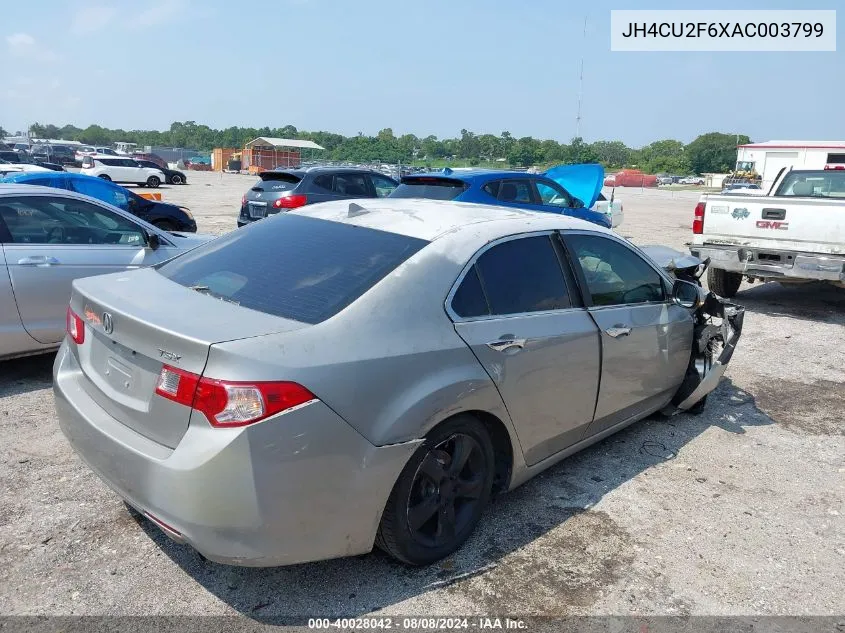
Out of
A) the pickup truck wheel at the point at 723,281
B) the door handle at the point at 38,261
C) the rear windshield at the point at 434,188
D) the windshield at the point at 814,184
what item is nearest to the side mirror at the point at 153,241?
the door handle at the point at 38,261

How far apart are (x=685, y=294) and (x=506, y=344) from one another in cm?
183

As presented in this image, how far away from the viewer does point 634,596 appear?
9.84 ft

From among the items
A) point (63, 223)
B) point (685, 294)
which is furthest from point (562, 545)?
point (63, 223)

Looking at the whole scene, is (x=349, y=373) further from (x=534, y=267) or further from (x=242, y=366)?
(x=534, y=267)

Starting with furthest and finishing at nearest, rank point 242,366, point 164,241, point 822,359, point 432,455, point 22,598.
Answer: point 822,359, point 164,241, point 432,455, point 22,598, point 242,366

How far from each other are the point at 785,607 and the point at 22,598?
317cm

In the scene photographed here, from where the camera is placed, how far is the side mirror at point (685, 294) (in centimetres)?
445

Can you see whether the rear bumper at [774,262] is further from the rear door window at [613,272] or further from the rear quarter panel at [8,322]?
the rear quarter panel at [8,322]

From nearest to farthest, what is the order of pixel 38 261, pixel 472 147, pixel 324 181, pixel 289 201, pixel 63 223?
pixel 38 261 → pixel 63 223 → pixel 289 201 → pixel 324 181 → pixel 472 147

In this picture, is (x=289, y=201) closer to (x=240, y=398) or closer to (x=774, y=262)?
(x=774, y=262)

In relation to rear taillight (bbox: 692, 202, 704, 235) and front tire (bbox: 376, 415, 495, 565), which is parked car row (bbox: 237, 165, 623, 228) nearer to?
rear taillight (bbox: 692, 202, 704, 235)

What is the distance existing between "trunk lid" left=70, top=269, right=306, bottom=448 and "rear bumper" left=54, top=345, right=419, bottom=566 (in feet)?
0.35

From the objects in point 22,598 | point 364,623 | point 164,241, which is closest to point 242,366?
point 364,623

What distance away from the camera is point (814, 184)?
9320 mm
